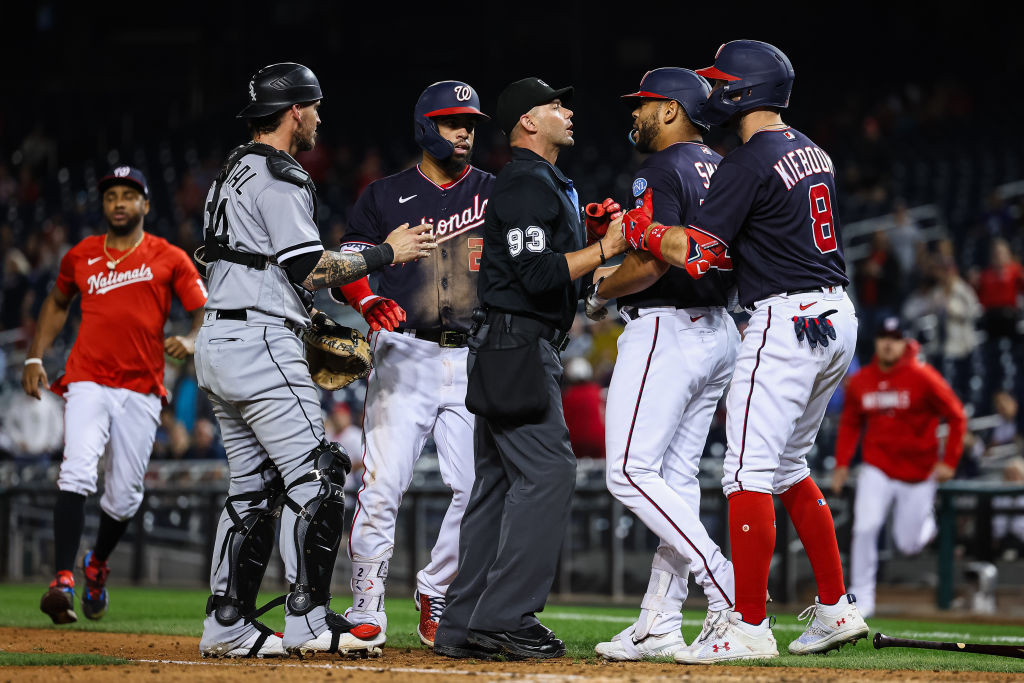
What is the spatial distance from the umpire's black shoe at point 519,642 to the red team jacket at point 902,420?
519 cm

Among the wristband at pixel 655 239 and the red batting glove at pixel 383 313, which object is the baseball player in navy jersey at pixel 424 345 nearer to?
the red batting glove at pixel 383 313

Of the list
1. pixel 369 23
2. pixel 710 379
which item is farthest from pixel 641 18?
pixel 710 379

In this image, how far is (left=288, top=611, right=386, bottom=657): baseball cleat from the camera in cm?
489

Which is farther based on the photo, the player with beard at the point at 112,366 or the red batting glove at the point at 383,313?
the player with beard at the point at 112,366

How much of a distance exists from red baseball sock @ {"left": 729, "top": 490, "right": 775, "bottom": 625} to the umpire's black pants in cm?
67

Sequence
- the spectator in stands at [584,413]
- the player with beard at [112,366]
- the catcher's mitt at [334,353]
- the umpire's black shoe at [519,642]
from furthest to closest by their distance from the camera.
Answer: the spectator in stands at [584,413] < the player with beard at [112,366] < the catcher's mitt at [334,353] < the umpire's black shoe at [519,642]

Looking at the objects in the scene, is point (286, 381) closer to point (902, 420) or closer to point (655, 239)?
point (655, 239)

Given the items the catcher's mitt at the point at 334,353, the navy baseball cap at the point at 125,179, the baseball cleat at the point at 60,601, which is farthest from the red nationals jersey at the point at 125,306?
the catcher's mitt at the point at 334,353

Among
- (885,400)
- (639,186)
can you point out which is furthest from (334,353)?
(885,400)

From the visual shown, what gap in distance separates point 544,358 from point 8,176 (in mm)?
19143

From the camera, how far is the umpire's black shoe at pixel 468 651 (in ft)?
16.1

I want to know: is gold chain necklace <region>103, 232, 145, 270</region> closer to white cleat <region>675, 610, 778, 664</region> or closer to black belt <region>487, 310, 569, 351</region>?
black belt <region>487, 310, 569, 351</region>

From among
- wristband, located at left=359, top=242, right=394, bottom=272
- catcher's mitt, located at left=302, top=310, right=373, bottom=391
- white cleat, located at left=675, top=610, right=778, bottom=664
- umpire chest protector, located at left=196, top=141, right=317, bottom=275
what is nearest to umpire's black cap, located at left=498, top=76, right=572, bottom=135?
wristband, located at left=359, top=242, right=394, bottom=272

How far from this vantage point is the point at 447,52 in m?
26.9
